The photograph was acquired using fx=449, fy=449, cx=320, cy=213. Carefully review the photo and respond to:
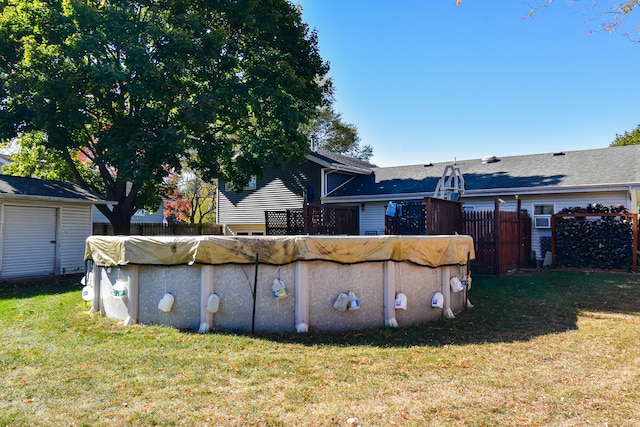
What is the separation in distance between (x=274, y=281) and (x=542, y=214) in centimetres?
1107

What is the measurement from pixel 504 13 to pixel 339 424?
6.82 meters

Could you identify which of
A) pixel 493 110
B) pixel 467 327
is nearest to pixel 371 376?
pixel 467 327

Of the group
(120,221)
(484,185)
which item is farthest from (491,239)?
(120,221)

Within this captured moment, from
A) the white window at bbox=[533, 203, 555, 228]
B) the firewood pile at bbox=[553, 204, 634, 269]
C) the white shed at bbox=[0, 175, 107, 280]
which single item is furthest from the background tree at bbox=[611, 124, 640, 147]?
the white shed at bbox=[0, 175, 107, 280]

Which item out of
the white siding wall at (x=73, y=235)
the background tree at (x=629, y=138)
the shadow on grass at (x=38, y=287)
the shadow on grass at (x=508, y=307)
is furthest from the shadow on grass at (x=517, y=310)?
the background tree at (x=629, y=138)

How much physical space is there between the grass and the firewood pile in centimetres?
606

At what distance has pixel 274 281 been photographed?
240 inches

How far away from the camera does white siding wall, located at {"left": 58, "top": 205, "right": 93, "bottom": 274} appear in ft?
42.8

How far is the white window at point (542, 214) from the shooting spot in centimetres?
1381

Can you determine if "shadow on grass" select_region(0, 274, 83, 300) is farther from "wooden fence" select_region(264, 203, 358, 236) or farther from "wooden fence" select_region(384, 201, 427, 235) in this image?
"wooden fence" select_region(384, 201, 427, 235)

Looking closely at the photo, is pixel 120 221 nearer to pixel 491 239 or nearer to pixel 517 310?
pixel 491 239

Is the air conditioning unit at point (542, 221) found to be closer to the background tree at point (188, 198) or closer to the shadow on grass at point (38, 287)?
the shadow on grass at point (38, 287)

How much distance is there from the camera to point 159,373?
14.5 ft

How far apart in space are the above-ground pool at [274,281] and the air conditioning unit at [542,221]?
8682 mm
